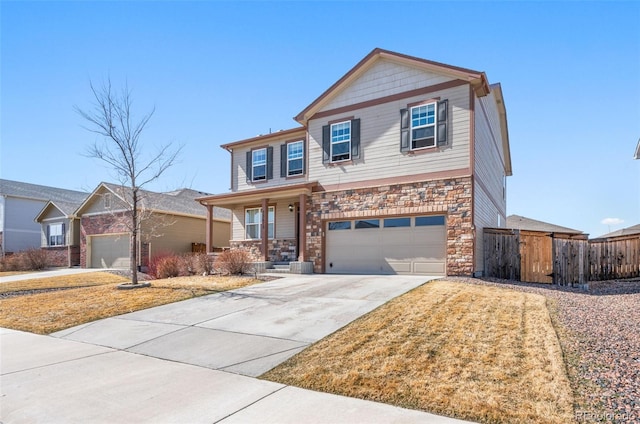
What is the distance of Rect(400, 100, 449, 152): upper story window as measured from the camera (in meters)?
13.5

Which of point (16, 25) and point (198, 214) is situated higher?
point (16, 25)

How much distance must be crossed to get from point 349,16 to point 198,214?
715 inches

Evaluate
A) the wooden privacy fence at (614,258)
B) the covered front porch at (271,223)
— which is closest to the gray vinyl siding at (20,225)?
the covered front porch at (271,223)

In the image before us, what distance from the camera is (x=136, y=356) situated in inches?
243

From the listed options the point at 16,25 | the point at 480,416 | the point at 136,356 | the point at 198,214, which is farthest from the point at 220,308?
the point at 198,214

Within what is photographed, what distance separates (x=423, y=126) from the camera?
1391cm

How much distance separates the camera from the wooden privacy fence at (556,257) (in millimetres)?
12938

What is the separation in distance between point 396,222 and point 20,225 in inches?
1355

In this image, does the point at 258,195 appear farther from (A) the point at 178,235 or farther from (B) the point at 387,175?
(A) the point at 178,235

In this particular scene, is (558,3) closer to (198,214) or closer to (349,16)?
(349,16)

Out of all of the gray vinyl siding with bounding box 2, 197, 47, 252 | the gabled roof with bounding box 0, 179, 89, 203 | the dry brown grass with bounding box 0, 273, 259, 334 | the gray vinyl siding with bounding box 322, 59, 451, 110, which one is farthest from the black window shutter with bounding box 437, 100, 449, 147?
the gray vinyl siding with bounding box 2, 197, 47, 252

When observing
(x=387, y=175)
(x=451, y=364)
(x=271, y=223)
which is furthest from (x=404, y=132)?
(x=451, y=364)

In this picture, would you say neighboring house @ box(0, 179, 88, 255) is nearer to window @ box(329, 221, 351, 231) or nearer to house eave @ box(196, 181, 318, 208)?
house eave @ box(196, 181, 318, 208)

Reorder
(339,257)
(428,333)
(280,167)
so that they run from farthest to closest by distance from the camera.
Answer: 1. (280,167)
2. (339,257)
3. (428,333)
